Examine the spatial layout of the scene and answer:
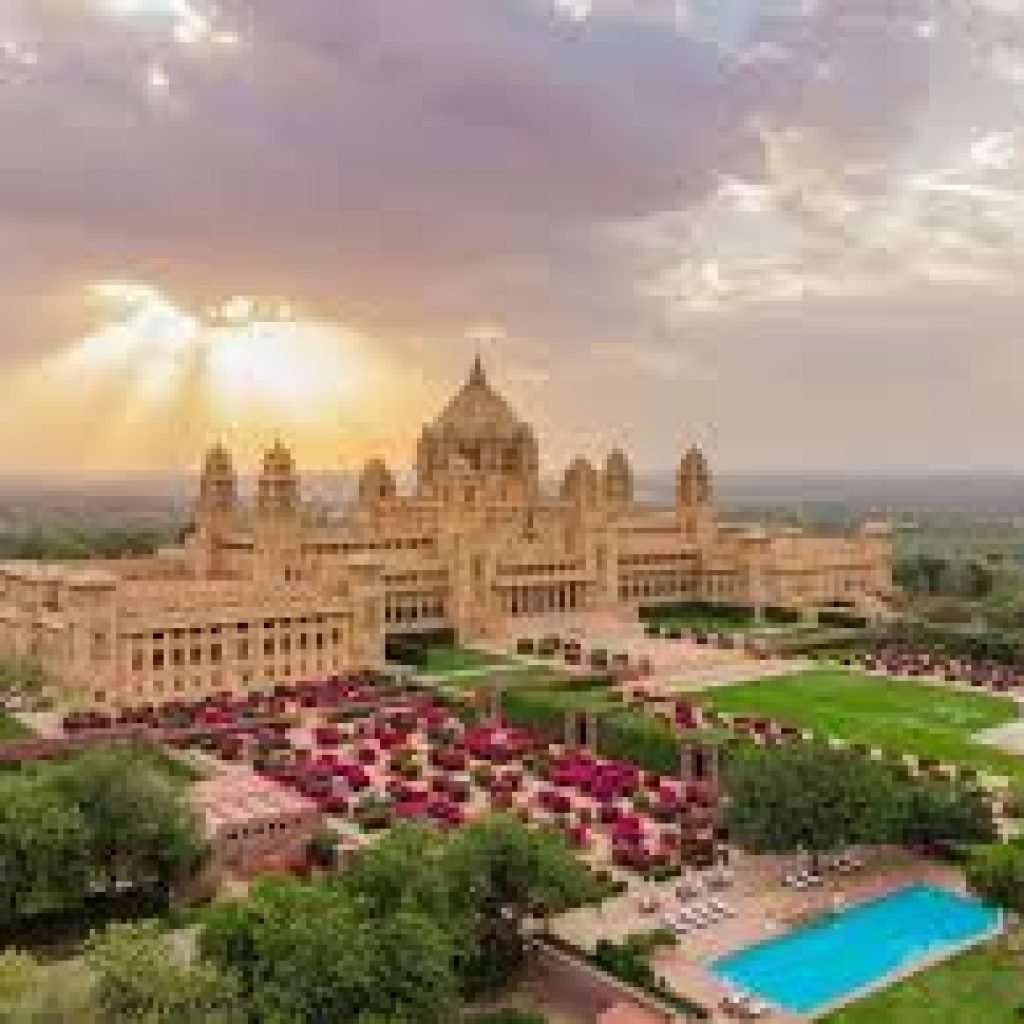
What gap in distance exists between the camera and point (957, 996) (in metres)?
34.6

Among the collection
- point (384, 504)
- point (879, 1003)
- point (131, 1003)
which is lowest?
point (879, 1003)

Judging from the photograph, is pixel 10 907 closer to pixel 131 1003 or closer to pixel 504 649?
pixel 131 1003

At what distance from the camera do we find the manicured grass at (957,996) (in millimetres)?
33406

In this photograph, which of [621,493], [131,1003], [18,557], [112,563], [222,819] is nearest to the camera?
[131,1003]

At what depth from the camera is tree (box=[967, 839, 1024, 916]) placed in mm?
36031

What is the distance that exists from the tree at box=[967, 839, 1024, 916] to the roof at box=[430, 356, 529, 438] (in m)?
68.0

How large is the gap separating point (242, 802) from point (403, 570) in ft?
134

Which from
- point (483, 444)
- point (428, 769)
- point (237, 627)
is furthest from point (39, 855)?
point (483, 444)

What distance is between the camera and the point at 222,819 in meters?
43.6

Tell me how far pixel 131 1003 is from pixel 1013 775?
120 feet

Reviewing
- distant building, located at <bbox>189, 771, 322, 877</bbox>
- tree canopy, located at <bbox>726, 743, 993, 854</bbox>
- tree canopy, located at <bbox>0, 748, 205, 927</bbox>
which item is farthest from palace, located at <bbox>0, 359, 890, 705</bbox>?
tree canopy, located at <bbox>726, 743, 993, 854</bbox>

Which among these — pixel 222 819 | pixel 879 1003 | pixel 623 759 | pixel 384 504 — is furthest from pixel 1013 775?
pixel 384 504

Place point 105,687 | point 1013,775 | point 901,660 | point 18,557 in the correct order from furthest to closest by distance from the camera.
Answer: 1. point 18,557
2. point 901,660
3. point 105,687
4. point 1013,775

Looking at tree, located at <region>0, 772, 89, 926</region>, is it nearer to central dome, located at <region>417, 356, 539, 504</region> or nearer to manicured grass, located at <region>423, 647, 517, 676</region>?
manicured grass, located at <region>423, 647, 517, 676</region>
